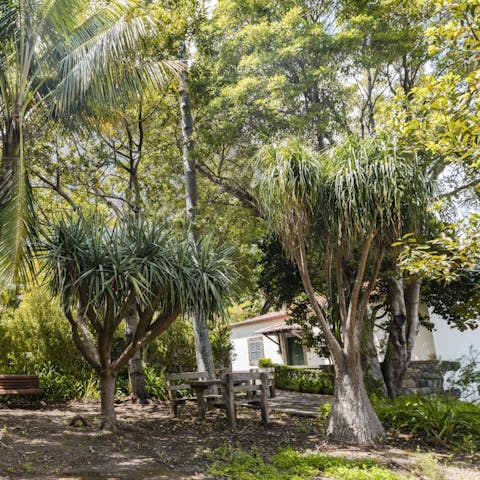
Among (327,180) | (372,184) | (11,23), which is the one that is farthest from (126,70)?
(372,184)

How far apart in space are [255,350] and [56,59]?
66.1 feet

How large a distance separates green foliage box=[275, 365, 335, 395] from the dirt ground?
5.71m

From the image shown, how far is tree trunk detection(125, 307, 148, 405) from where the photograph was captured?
11.3 meters

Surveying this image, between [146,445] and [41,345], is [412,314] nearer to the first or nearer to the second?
[146,445]

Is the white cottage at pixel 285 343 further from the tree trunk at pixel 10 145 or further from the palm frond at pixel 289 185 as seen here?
the tree trunk at pixel 10 145

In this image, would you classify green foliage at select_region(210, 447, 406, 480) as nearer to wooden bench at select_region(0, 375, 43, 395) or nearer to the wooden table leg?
the wooden table leg

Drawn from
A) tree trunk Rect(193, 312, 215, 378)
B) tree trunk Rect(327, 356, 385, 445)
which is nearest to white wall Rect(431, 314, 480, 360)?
tree trunk Rect(327, 356, 385, 445)

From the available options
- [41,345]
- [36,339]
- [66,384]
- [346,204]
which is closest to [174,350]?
[66,384]

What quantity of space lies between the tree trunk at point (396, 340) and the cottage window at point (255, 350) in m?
13.9

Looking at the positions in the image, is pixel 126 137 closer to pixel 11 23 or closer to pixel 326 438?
pixel 11 23

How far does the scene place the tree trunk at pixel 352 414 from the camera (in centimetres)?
795

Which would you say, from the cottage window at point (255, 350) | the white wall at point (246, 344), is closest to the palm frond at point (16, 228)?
the white wall at point (246, 344)

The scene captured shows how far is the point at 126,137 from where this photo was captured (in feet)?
46.5

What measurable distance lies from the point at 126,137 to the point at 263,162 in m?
6.78
